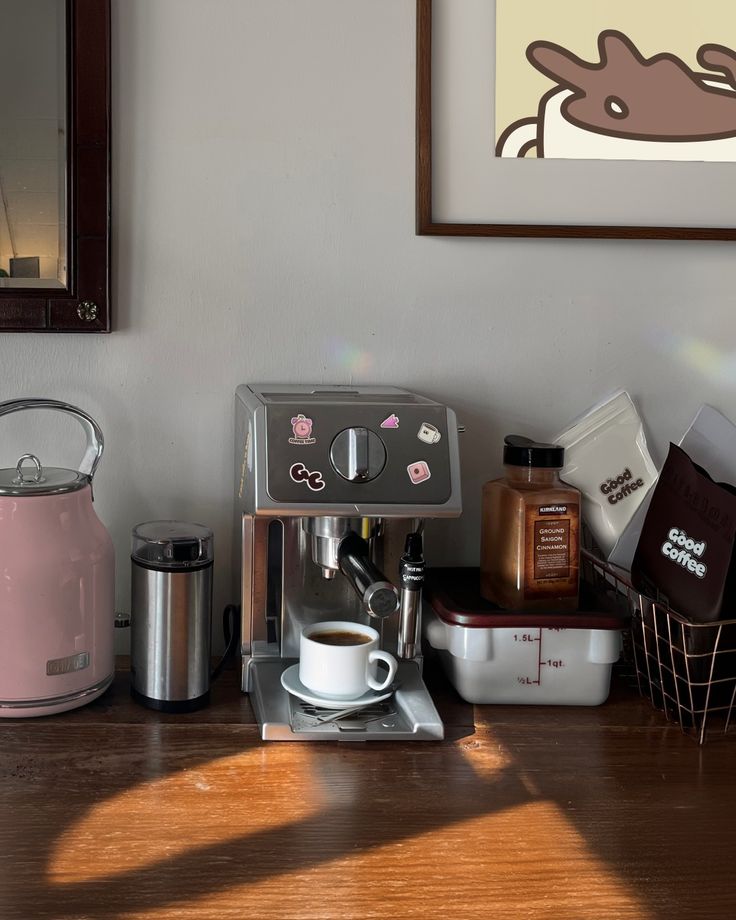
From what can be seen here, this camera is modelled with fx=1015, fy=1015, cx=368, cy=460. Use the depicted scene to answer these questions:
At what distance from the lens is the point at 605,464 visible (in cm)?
134

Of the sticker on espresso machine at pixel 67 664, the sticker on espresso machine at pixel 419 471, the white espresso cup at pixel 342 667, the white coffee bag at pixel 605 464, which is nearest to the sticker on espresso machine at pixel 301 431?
the sticker on espresso machine at pixel 419 471

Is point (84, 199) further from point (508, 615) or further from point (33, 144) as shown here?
point (508, 615)

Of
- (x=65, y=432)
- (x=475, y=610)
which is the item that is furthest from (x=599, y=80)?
(x=65, y=432)

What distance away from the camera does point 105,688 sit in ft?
3.68

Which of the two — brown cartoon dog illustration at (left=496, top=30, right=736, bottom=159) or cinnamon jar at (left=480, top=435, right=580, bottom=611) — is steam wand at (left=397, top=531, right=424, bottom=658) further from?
brown cartoon dog illustration at (left=496, top=30, right=736, bottom=159)

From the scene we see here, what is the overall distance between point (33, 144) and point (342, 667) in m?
0.71

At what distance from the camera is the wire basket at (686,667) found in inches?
42.9

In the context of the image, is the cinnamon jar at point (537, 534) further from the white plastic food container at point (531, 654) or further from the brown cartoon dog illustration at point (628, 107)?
the brown cartoon dog illustration at point (628, 107)

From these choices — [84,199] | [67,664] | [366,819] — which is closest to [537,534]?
[366,819]

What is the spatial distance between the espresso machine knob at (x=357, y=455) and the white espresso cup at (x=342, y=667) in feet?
0.58

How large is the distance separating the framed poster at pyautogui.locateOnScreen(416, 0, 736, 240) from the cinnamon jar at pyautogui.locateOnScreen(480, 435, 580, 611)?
0.32 metres

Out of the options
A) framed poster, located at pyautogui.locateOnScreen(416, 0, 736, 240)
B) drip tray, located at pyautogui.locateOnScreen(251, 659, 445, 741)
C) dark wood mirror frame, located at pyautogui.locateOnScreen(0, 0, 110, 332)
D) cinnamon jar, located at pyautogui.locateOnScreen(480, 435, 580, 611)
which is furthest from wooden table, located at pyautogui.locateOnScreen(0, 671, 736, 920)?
framed poster, located at pyautogui.locateOnScreen(416, 0, 736, 240)

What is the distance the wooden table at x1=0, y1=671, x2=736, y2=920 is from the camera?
0.77m

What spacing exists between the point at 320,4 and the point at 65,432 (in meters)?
0.62
